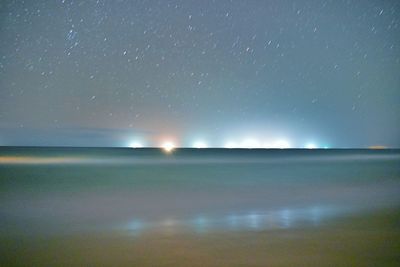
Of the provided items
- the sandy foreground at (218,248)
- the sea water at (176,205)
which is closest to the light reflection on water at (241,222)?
the sea water at (176,205)

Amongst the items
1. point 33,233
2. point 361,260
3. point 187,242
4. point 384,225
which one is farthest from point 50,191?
point 361,260

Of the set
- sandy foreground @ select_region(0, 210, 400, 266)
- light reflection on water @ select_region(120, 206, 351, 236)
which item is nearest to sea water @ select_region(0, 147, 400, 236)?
light reflection on water @ select_region(120, 206, 351, 236)

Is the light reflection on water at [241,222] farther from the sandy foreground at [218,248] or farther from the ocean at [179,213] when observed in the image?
the sandy foreground at [218,248]

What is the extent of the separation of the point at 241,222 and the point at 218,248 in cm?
248

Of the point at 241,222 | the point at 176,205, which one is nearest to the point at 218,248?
the point at 241,222

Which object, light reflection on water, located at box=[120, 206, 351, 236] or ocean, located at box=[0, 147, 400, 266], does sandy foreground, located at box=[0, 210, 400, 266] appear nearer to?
ocean, located at box=[0, 147, 400, 266]

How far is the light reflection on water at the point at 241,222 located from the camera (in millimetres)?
8570

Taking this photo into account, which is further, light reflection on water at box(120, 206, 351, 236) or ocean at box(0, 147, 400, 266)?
light reflection on water at box(120, 206, 351, 236)

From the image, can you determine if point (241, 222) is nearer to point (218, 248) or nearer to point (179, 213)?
point (179, 213)

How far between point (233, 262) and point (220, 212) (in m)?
4.60

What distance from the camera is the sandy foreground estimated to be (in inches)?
239

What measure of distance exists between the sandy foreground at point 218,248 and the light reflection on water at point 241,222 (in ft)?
1.16

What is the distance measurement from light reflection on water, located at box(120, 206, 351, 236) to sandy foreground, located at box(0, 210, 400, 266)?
35 centimetres

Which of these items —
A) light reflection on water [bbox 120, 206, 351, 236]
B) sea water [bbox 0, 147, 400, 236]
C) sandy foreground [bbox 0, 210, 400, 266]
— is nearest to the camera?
sandy foreground [bbox 0, 210, 400, 266]
